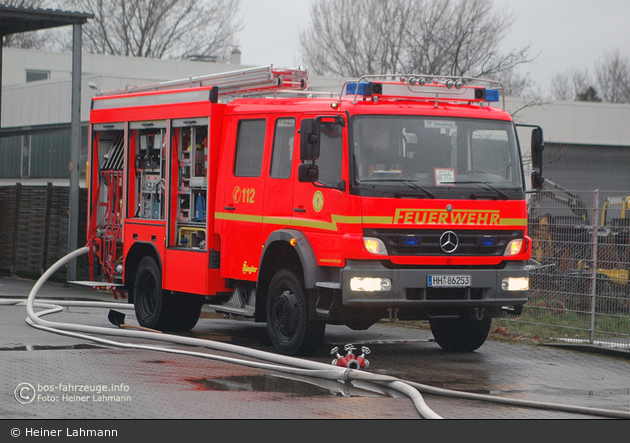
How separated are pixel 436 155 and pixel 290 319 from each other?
2337 mm

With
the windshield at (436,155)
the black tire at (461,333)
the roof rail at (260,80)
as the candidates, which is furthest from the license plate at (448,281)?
the roof rail at (260,80)

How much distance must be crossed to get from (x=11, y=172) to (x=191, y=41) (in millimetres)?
22264

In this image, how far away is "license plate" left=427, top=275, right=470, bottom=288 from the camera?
10102 mm

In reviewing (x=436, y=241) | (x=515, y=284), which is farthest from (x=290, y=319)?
(x=515, y=284)

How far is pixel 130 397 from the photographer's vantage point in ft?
25.4

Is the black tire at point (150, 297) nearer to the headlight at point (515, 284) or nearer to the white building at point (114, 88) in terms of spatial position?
the headlight at point (515, 284)

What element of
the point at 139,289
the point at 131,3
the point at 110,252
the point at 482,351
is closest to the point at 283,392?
the point at 482,351

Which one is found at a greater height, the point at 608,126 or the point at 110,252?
the point at 608,126

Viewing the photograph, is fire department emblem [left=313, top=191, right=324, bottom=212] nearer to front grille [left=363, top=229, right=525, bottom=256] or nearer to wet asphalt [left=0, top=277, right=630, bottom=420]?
front grille [left=363, top=229, right=525, bottom=256]

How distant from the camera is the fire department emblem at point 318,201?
1018cm

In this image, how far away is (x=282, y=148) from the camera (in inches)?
428

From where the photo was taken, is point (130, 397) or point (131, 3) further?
point (131, 3)

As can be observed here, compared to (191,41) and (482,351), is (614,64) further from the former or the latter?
(482,351)
